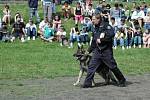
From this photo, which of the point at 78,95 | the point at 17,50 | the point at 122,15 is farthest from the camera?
the point at 122,15

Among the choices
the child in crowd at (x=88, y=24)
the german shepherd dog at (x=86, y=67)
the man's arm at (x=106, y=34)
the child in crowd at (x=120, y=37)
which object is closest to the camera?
the man's arm at (x=106, y=34)

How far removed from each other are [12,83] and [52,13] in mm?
14542

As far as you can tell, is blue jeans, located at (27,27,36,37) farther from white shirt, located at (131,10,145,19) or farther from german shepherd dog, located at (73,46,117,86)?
german shepherd dog, located at (73,46,117,86)

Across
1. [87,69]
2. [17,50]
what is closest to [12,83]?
[87,69]

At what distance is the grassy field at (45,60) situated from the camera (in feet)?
55.8

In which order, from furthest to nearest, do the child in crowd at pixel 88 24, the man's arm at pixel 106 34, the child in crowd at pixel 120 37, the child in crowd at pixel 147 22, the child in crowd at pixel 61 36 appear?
1. the child in crowd at pixel 147 22
2. the child in crowd at pixel 88 24
3. the child in crowd at pixel 61 36
4. the child in crowd at pixel 120 37
5. the man's arm at pixel 106 34

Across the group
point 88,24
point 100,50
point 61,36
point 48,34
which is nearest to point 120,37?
point 88,24

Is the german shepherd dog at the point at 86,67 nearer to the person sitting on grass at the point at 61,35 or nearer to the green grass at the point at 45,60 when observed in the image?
the green grass at the point at 45,60

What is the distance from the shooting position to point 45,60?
65.0 ft

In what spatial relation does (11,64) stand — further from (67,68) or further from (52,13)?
(52,13)

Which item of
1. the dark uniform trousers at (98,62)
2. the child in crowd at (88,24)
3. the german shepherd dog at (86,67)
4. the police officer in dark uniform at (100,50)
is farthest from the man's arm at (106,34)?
the child in crowd at (88,24)

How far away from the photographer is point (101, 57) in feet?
46.2

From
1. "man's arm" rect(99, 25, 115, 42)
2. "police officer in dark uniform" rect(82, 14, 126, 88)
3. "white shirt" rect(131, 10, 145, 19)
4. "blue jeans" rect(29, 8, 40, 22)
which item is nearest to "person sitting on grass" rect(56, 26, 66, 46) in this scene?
"blue jeans" rect(29, 8, 40, 22)

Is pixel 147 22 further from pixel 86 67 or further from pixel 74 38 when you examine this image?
pixel 86 67
